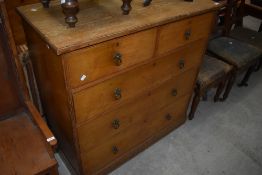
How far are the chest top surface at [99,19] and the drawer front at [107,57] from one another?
0.16 feet

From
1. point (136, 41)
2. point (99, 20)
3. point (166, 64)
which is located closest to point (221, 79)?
point (166, 64)

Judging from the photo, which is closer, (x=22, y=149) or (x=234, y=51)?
(x=22, y=149)

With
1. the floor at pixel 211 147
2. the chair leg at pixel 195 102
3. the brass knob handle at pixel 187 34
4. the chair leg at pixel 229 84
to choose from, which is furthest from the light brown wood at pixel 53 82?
the chair leg at pixel 229 84

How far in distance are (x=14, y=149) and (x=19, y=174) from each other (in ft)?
0.55

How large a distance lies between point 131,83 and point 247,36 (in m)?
1.97

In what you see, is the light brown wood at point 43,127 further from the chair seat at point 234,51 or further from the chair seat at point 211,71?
the chair seat at point 234,51

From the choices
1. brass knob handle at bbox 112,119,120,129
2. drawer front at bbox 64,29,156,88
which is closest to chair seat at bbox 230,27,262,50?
drawer front at bbox 64,29,156,88

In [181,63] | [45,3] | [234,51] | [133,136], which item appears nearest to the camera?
[45,3]

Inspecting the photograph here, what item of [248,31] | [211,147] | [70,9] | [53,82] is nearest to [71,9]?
[70,9]

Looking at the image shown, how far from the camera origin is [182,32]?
1467 mm

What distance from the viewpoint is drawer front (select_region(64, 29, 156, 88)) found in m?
1.07

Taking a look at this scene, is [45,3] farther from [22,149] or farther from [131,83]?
[22,149]

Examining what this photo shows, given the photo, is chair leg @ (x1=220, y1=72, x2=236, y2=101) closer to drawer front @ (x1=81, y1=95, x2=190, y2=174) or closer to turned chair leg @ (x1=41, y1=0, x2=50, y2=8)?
drawer front @ (x1=81, y1=95, x2=190, y2=174)

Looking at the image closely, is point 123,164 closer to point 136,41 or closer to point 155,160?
point 155,160
